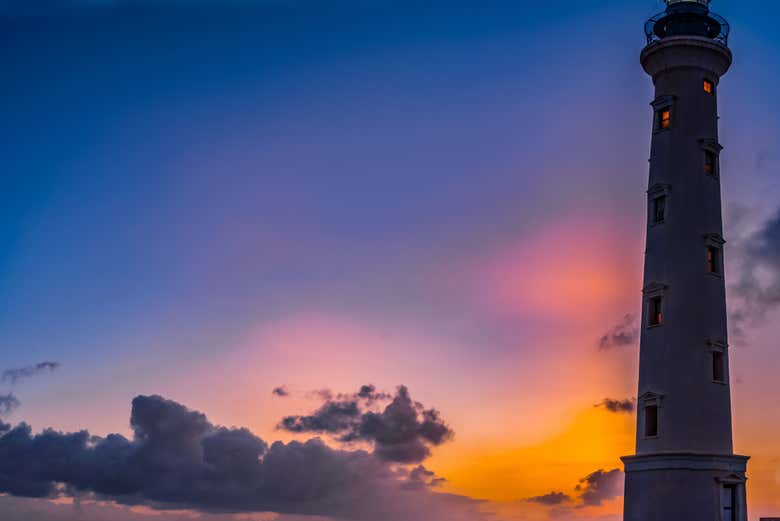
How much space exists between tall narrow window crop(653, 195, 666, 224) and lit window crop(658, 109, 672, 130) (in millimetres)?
3949

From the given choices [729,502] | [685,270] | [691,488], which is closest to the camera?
[691,488]

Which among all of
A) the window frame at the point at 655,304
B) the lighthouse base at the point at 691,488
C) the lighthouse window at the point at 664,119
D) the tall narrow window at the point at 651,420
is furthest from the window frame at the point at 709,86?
the lighthouse base at the point at 691,488

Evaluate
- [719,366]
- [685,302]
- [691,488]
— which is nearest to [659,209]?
[685,302]

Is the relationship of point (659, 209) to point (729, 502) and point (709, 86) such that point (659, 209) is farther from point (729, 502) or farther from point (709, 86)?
point (729, 502)

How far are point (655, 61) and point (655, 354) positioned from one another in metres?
16.1

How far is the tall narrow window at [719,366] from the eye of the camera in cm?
4531

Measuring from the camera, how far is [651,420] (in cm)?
4550

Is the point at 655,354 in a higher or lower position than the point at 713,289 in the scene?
lower

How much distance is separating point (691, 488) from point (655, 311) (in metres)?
9.05

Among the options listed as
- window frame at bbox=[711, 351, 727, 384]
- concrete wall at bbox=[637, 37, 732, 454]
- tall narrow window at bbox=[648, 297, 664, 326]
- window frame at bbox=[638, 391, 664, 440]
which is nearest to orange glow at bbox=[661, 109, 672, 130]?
concrete wall at bbox=[637, 37, 732, 454]

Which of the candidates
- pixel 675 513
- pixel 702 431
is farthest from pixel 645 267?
pixel 675 513

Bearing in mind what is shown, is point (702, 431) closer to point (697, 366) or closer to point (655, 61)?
point (697, 366)

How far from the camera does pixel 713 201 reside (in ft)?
157

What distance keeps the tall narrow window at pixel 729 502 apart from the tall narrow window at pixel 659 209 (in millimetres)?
13870
